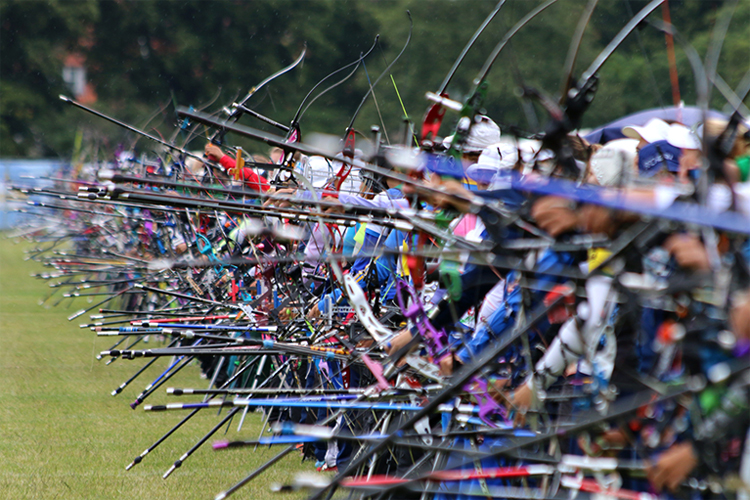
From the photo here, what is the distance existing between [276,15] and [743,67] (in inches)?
708

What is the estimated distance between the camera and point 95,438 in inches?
236

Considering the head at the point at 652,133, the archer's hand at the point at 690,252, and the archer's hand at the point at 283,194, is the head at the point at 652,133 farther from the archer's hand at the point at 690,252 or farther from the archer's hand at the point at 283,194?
the archer's hand at the point at 690,252

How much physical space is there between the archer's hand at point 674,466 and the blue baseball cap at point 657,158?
1.39 metres

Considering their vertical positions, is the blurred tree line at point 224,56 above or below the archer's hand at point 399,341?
above

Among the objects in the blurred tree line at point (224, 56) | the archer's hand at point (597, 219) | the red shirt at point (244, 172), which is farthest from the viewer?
the blurred tree line at point (224, 56)

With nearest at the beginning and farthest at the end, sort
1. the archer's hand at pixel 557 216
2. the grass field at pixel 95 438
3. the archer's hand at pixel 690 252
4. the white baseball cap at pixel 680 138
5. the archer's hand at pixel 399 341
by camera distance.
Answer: the archer's hand at pixel 690 252, the archer's hand at pixel 557 216, the archer's hand at pixel 399 341, the white baseball cap at pixel 680 138, the grass field at pixel 95 438

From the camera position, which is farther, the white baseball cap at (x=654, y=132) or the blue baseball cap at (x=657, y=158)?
the white baseball cap at (x=654, y=132)

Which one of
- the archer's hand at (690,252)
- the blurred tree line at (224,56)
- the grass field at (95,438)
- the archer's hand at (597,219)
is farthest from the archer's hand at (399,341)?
the blurred tree line at (224,56)

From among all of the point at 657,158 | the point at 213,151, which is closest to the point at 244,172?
the point at 213,151

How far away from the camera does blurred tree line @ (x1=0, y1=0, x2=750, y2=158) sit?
81.8ft

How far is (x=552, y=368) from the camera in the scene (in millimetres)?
3014

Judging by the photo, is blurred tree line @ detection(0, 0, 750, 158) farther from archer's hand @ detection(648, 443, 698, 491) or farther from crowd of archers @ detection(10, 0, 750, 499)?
archer's hand @ detection(648, 443, 698, 491)

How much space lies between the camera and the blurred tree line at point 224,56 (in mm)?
24922

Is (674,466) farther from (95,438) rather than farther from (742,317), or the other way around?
(95,438)
